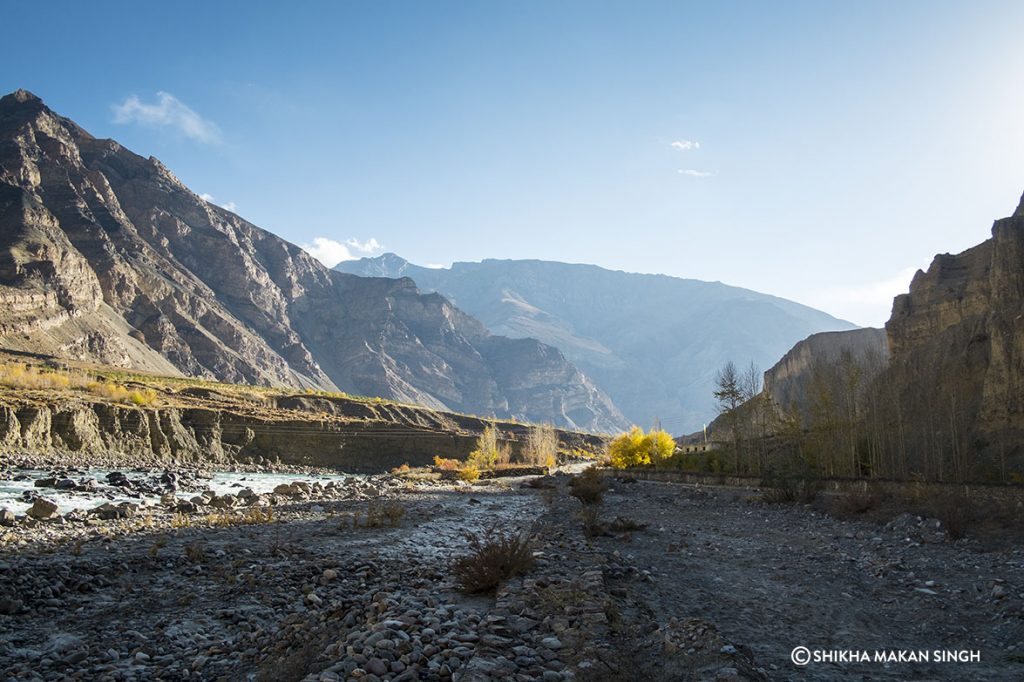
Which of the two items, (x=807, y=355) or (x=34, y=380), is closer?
(x=34, y=380)

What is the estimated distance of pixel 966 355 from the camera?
3816 cm

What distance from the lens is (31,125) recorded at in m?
183

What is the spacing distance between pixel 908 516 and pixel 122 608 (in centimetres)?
2122

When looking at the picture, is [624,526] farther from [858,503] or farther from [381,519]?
[858,503]

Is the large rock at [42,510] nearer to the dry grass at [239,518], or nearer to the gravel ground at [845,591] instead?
the dry grass at [239,518]

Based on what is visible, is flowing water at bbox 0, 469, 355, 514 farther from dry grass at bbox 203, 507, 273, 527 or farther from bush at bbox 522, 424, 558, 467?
bush at bbox 522, 424, 558, 467

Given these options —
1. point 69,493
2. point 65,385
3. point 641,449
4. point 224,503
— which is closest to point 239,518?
point 224,503

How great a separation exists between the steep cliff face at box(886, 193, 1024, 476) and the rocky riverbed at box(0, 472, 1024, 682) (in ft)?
50.0

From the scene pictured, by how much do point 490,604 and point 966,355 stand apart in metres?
41.1

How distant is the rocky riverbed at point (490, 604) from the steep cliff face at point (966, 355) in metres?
15.2

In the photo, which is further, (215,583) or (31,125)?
(31,125)

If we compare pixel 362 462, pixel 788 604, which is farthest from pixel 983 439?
pixel 362 462

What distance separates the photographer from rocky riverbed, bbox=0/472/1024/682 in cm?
725

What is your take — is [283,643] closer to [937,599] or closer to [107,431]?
[937,599]
